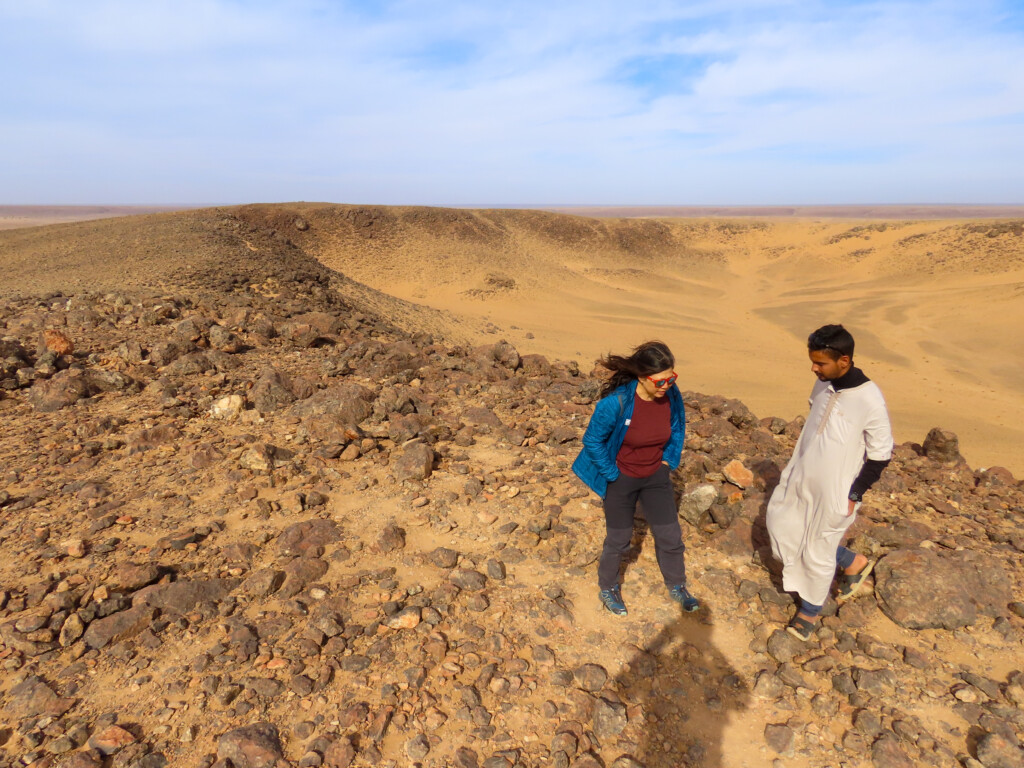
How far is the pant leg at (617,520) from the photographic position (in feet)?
9.33

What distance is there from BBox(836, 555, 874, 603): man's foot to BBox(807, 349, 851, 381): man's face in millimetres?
1177

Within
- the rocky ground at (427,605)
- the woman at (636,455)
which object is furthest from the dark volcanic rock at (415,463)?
the woman at (636,455)

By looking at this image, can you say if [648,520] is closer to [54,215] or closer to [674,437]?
[674,437]

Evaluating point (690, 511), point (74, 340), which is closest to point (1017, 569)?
point (690, 511)

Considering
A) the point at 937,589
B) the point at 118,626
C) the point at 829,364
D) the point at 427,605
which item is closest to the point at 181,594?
the point at 118,626

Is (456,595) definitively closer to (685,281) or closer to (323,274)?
(323,274)

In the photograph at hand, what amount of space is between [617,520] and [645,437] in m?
0.51

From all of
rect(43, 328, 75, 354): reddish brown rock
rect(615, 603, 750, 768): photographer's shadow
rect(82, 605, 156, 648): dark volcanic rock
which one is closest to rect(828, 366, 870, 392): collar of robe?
rect(615, 603, 750, 768): photographer's shadow

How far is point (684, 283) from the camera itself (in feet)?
98.0

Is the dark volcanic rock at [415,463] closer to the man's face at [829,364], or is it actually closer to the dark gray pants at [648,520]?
the dark gray pants at [648,520]

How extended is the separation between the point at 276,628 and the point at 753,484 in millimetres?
3342

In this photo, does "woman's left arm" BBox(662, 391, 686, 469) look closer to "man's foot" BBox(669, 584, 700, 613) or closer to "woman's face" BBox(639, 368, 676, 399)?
"woman's face" BBox(639, 368, 676, 399)

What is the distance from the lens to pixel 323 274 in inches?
540

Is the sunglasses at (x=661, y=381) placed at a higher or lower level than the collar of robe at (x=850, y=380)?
lower
